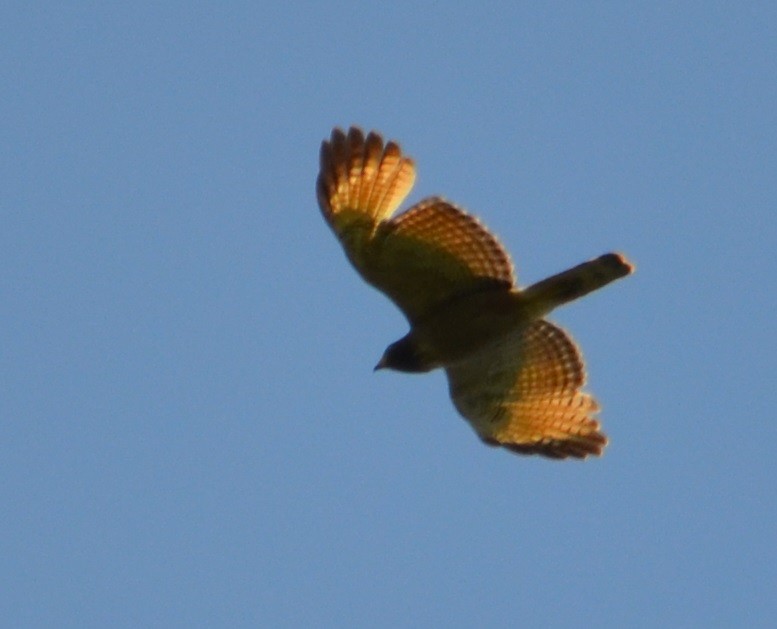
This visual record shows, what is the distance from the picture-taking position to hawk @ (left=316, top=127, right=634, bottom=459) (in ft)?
46.7

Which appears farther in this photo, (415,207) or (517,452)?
(517,452)

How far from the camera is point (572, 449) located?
1531 cm

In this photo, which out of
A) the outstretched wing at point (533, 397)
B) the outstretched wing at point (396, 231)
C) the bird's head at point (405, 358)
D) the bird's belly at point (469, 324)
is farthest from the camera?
the outstretched wing at point (533, 397)

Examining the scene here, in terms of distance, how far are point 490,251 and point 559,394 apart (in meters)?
1.76

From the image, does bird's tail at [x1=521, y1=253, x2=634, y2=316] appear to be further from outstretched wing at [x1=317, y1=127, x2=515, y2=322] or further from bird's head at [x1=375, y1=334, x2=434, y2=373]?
bird's head at [x1=375, y1=334, x2=434, y2=373]

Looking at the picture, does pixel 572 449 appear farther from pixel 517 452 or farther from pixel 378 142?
pixel 378 142

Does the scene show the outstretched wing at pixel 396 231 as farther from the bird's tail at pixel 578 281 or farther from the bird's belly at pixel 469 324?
the bird's tail at pixel 578 281

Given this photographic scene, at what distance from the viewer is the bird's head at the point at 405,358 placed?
1477 centimetres

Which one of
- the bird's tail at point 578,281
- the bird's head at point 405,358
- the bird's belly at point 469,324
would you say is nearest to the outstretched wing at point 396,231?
the bird's belly at point 469,324

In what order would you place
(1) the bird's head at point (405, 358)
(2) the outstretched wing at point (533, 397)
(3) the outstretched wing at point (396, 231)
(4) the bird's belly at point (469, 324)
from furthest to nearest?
(2) the outstretched wing at point (533, 397), (1) the bird's head at point (405, 358), (4) the bird's belly at point (469, 324), (3) the outstretched wing at point (396, 231)

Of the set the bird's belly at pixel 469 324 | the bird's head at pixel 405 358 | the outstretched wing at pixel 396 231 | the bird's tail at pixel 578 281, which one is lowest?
the bird's head at pixel 405 358

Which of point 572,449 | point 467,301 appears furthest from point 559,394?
point 467,301

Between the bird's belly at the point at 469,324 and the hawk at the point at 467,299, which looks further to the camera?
the bird's belly at the point at 469,324

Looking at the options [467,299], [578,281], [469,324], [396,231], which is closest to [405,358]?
[469,324]
